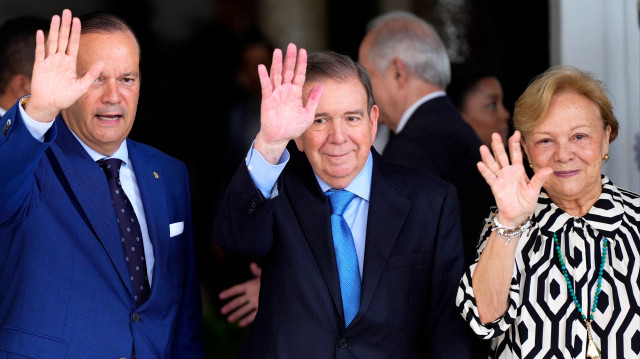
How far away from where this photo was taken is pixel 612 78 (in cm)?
382

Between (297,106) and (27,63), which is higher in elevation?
(27,63)

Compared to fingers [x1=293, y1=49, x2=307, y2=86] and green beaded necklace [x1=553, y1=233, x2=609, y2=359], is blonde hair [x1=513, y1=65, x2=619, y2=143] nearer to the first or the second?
green beaded necklace [x1=553, y1=233, x2=609, y2=359]

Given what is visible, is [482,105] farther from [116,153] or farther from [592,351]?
[116,153]

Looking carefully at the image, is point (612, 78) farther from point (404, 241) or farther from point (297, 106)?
point (297, 106)

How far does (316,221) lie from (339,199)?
12 centimetres

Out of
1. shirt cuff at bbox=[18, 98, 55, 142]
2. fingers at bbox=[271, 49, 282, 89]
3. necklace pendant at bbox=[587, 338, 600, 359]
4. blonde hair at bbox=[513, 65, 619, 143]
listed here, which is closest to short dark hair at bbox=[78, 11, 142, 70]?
shirt cuff at bbox=[18, 98, 55, 142]

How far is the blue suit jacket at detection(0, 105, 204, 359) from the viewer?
2.43 metres

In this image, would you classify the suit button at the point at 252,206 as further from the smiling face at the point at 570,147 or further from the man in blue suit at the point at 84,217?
the smiling face at the point at 570,147

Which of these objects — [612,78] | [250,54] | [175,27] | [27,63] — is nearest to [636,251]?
[612,78]

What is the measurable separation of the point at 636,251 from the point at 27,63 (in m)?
2.97

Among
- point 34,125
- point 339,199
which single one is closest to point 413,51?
point 339,199

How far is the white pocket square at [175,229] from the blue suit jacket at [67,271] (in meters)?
0.11

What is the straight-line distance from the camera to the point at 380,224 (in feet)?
8.35

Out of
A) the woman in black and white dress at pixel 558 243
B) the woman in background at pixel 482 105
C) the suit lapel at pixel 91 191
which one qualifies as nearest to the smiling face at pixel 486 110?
the woman in background at pixel 482 105
